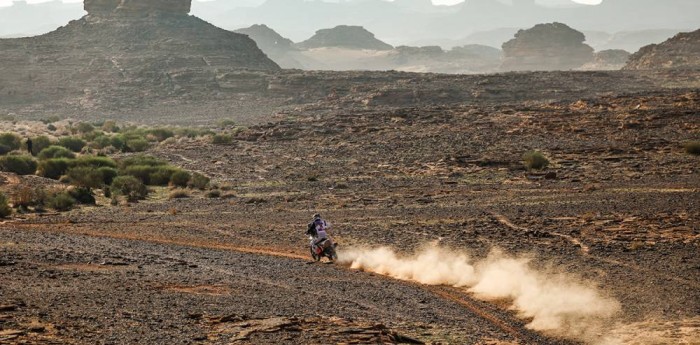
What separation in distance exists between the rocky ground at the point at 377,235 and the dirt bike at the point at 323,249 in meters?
0.56

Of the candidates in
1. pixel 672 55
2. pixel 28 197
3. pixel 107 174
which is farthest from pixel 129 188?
pixel 672 55

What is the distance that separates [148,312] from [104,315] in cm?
68

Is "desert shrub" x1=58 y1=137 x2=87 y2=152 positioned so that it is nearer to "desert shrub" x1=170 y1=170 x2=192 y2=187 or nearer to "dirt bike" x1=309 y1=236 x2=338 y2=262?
"desert shrub" x1=170 y1=170 x2=192 y2=187

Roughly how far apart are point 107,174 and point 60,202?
761 cm

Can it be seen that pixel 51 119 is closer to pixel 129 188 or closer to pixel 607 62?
pixel 129 188

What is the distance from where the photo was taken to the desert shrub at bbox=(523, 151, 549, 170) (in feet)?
127

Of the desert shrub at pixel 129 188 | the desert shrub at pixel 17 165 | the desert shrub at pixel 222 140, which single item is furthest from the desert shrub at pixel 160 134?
the desert shrub at pixel 129 188

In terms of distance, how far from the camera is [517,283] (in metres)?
17.5

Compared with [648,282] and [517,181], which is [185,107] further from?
[648,282]

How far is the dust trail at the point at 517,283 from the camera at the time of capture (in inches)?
572

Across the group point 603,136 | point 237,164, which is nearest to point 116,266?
point 237,164

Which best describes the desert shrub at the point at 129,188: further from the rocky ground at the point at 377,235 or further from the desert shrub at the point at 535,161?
the desert shrub at the point at 535,161

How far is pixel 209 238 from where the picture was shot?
2484cm

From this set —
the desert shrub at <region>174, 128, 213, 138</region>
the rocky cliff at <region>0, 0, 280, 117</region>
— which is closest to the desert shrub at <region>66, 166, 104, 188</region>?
the desert shrub at <region>174, 128, 213, 138</region>
